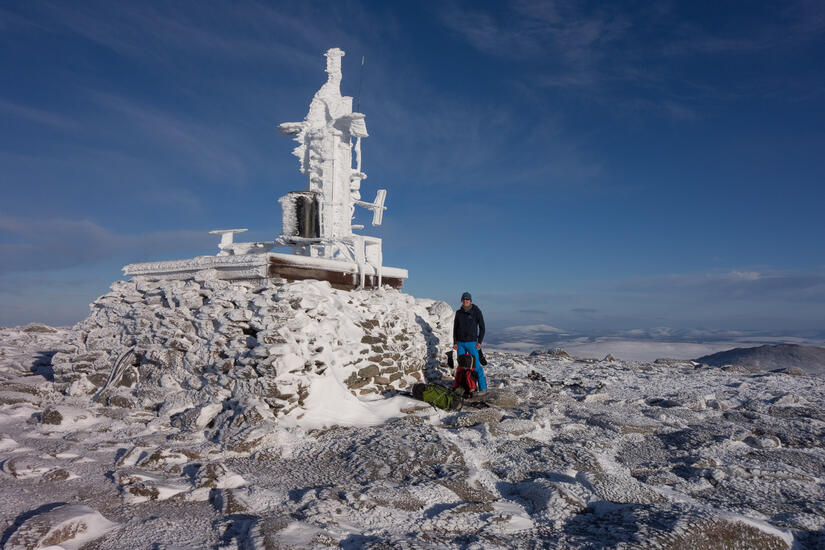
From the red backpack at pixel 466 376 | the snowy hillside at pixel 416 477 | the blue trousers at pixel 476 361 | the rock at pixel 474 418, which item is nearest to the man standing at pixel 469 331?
the blue trousers at pixel 476 361

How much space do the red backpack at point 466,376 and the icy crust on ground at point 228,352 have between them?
113 centimetres

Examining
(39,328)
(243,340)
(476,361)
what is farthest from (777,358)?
(39,328)

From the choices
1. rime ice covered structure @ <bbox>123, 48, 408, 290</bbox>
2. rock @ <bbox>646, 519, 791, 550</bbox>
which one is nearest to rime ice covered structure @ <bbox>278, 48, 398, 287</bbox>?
rime ice covered structure @ <bbox>123, 48, 408, 290</bbox>

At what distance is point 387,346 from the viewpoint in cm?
823

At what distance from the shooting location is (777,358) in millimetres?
17688

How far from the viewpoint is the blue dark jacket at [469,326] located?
27.6 feet

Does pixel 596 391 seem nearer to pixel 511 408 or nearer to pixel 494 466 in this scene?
pixel 511 408

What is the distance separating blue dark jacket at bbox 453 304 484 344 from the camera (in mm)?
8406

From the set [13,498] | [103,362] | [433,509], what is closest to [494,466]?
[433,509]

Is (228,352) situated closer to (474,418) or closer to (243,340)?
(243,340)

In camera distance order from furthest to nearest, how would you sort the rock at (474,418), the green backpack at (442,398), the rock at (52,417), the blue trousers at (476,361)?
the blue trousers at (476,361), the green backpack at (442,398), the rock at (474,418), the rock at (52,417)

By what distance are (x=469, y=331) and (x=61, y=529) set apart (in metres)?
6.36

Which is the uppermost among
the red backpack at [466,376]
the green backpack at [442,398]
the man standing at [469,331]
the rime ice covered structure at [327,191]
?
the rime ice covered structure at [327,191]

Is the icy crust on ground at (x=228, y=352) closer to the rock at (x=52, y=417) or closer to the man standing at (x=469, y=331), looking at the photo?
the rock at (x=52, y=417)
